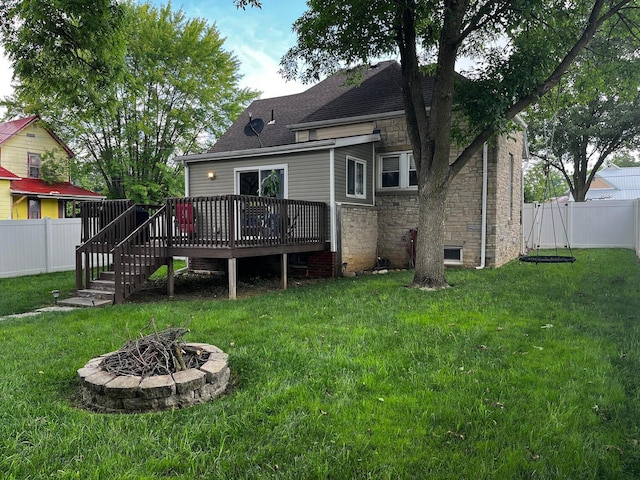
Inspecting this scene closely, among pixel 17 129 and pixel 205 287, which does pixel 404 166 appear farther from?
pixel 17 129

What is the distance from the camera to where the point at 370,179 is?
42.5ft

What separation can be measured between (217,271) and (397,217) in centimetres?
555

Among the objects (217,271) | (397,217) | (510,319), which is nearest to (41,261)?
(217,271)

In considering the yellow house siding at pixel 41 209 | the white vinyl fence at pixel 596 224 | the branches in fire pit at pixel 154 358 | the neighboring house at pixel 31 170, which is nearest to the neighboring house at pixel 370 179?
the white vinyl fence at pixel 596 224

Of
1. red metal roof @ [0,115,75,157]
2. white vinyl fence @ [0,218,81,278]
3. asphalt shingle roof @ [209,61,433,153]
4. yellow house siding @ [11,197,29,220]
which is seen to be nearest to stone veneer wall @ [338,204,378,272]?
asphalt shingle roof @ [209,61,433,153]

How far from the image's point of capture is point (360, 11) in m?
8.69

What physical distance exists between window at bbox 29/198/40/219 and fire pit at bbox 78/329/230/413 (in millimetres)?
22125

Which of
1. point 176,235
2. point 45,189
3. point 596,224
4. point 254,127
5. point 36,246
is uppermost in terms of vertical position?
point 254,127

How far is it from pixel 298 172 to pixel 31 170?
1879 cm

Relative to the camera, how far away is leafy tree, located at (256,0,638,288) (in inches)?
341

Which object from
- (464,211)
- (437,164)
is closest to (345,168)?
(437,164)

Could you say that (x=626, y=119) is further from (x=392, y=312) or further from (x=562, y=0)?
(x=392, y=312)

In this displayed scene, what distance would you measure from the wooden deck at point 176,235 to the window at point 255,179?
1920 mm

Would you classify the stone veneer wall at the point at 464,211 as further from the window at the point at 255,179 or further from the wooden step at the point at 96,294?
the wooden step at the point at 96,294
